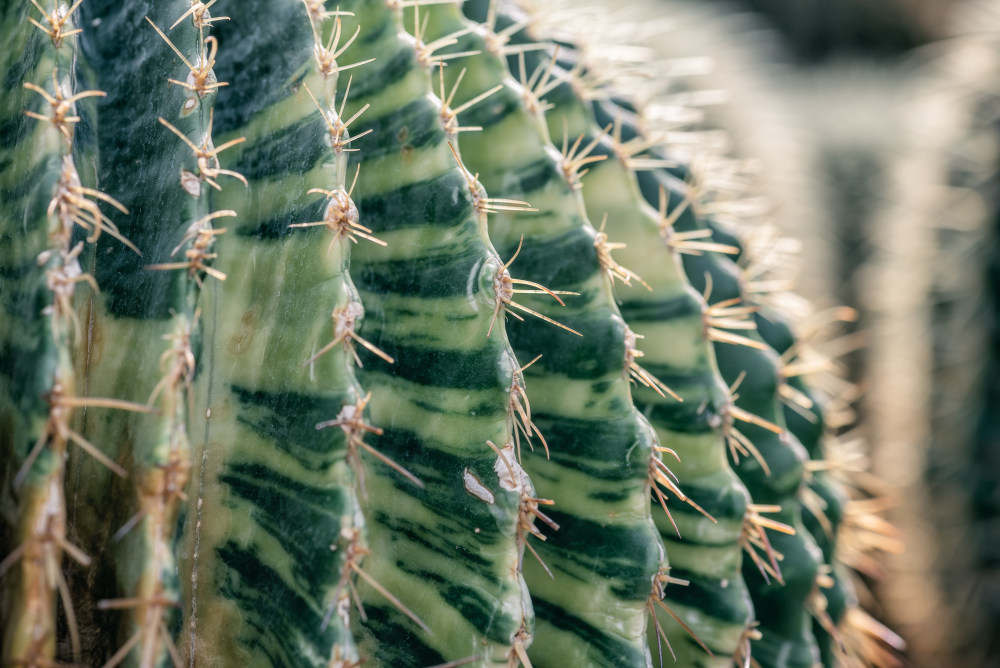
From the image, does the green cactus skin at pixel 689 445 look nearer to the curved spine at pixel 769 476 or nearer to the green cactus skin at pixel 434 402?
the curved spine at pixel 769 476

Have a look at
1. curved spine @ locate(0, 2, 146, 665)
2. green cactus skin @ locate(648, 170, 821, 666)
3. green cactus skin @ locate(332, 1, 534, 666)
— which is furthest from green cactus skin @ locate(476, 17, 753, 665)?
curved spine @ locate(0, 2, 146, 665)

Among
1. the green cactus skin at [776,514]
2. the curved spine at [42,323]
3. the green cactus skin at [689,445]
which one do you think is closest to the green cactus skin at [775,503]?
the green cactus skin at [776,514]

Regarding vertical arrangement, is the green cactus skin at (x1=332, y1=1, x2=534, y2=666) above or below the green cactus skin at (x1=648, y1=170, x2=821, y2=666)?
above

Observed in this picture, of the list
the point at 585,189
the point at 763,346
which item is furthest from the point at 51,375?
the point at 763,346

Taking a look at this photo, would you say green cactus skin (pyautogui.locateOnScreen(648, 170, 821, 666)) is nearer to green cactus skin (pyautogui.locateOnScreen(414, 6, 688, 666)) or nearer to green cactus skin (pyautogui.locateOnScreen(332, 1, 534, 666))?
green cactus skin (pyautogui.locateOnScreen(414, 6, 688, 666))

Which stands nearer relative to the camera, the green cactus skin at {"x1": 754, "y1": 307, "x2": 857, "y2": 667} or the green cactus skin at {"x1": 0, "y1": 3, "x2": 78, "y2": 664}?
the green cactus skin at {"x1": 0, "y1": 3, "x2": 78, "y2": 664}

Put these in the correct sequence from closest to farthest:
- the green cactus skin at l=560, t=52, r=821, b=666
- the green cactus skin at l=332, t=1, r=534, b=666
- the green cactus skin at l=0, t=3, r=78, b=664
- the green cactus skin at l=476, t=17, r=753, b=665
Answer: the green cactus skin at l=0, t=3, r=78, b=664 < the green cactus skin at l=332, t=1, r=534, b=666 < the green cactus skin at l=476, t=17, r=753, b=665 < the green cactus skin at l=560, t=52, r=821, b=666

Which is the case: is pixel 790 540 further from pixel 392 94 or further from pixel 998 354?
pixel 998 354

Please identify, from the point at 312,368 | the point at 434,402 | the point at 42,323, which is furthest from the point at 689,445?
the point at 42,323
